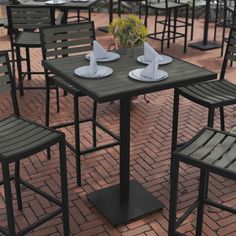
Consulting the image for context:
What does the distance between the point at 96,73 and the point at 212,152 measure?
2.89 feet

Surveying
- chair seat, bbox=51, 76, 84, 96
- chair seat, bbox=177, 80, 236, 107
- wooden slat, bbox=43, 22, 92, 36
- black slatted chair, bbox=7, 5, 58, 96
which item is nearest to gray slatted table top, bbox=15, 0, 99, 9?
black slatted chair, bbox=7, 5, 58, 96

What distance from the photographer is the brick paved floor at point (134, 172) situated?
294 centimetres

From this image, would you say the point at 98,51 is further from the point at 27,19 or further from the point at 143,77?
the point at 27,19

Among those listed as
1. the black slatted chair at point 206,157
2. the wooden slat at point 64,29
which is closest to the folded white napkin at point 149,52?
the black slatted chair at point 206,157

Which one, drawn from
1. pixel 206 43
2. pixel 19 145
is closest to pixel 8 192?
pixel 19 145

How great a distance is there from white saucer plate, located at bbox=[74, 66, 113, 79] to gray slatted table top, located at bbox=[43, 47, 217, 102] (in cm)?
2

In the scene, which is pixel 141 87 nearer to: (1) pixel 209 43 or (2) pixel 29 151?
(2) pixel 29 151

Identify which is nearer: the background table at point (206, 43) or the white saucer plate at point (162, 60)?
the white saucer plate at point (162, 60)

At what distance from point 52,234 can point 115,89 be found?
996 millimetres

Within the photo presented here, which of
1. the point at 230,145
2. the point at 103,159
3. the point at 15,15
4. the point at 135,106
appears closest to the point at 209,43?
the point at 135,106

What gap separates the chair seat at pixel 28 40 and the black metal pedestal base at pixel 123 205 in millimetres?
2024

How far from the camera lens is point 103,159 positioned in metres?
3.74

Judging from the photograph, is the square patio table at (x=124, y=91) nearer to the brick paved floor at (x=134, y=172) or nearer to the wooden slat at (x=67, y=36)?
the brick paved floor at (x=134, y=172)

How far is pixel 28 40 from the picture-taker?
484 centimetres
